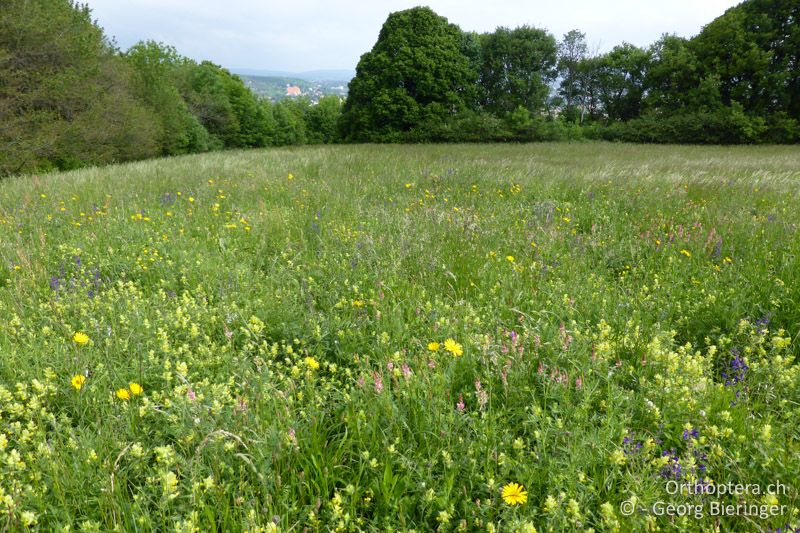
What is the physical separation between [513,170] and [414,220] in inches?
189

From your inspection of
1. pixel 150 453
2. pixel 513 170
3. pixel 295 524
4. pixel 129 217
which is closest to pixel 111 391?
pixel 150 453

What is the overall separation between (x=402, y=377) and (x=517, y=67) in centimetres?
3659

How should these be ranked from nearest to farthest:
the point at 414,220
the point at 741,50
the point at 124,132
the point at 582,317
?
the point at 582,317 < the point at 414,220 < the point at 124,132 < the point at 741,50

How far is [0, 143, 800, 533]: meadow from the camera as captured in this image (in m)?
1.41

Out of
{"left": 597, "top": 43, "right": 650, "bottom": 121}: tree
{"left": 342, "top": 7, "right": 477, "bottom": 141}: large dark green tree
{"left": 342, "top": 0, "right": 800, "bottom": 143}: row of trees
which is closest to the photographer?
{"left": 342, "top": 0, "right": 800, "bottom": 143}: row of trees

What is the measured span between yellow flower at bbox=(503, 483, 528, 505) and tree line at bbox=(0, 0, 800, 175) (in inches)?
789

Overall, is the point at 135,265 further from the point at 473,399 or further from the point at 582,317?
the point at 582,317

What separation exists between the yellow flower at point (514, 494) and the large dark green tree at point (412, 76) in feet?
103

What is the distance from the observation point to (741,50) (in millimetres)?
26578

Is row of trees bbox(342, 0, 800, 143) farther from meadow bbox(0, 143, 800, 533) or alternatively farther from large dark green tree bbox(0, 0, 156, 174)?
meadow bbox(0, 143, 800, 533)

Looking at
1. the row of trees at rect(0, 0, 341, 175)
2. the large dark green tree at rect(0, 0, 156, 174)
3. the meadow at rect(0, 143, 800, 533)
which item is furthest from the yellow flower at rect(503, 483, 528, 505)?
the row of trees at rect(0, 0, 341, 175)

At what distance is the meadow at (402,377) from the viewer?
1413 millimetres

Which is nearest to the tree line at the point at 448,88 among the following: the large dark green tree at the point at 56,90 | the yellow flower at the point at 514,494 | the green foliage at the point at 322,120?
the large dark green tree at the point at 56,90

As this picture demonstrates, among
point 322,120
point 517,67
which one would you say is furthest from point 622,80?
point 322,120
